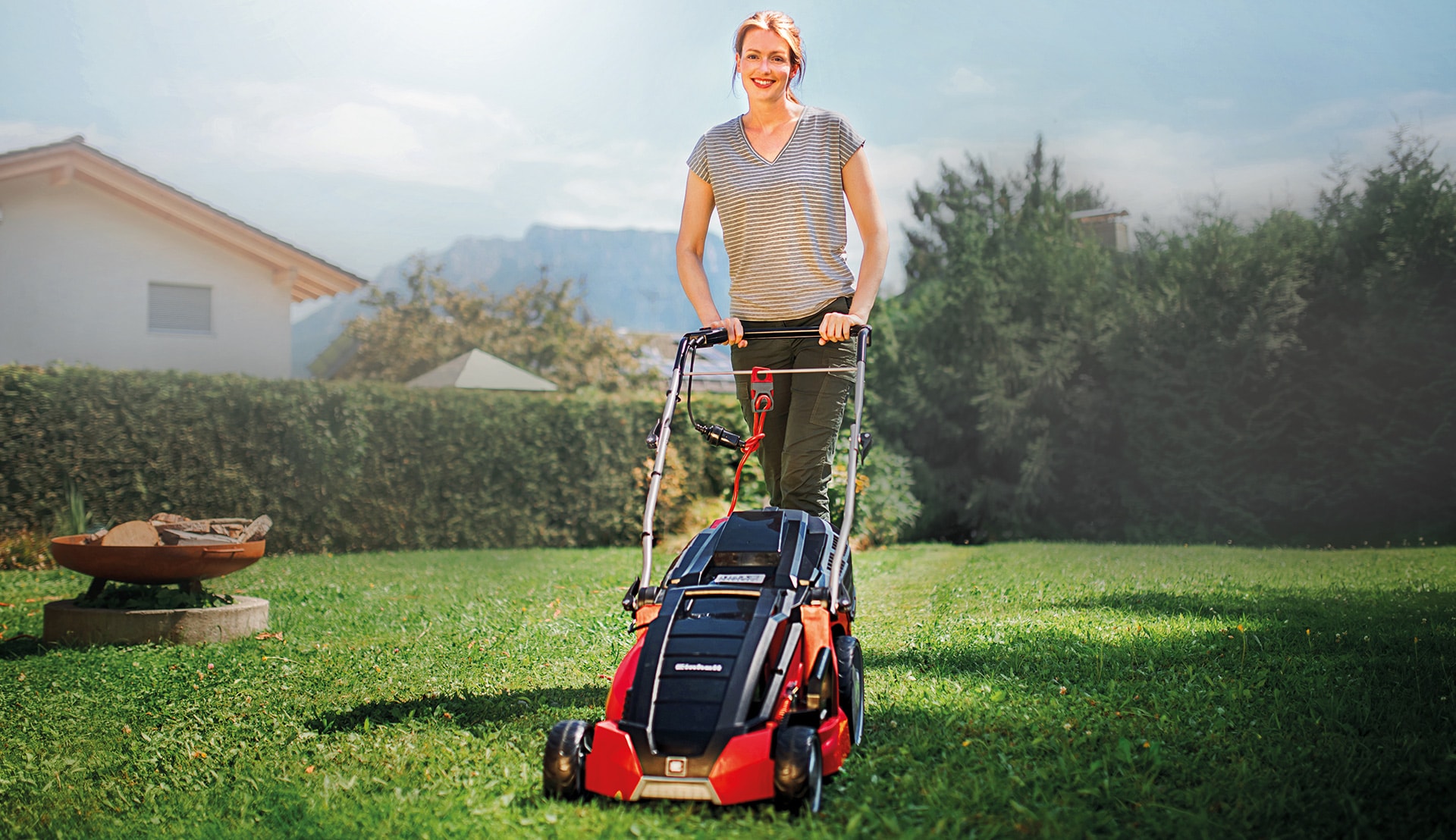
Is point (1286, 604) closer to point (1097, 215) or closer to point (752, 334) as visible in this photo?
point (752, 334)

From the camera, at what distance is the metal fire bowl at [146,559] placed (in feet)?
16.5

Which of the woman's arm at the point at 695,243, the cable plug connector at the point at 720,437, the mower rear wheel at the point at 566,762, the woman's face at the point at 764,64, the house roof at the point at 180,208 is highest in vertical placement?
the house roof at the point at 180,208

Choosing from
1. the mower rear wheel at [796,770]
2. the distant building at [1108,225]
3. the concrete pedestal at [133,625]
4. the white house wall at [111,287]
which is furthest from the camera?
the distant building at [1108,225]

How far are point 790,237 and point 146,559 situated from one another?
12.5 ft

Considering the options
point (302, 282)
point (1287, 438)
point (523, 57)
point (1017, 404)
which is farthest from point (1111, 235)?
point (523, 57)

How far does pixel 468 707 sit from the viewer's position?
3496 millimetres

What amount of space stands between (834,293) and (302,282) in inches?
563

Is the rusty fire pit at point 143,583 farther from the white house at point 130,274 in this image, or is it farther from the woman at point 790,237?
the white house at point 130,274

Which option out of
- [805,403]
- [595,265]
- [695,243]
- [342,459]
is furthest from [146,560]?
[595,265]

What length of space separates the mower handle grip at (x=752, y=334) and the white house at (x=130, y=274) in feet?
42.9

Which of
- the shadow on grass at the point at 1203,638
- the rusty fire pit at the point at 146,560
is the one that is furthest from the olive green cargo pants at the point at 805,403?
the rusty fire pit at the point at 146,560

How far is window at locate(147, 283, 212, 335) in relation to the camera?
14.4m

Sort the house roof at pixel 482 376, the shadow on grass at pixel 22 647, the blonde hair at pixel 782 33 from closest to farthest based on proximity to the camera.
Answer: the blonde hair at pixel 782 33 < the shadow on grass at pixel 22 647 < the house roof at pixel 482 376

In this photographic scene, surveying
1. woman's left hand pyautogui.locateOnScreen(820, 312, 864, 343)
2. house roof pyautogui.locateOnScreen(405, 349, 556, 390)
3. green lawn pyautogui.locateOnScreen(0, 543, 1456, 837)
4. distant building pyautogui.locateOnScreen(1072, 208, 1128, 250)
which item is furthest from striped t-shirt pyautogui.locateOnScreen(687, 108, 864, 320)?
distant building pyautogui.locateOnScreen(1072, 208, 1128, 250)
